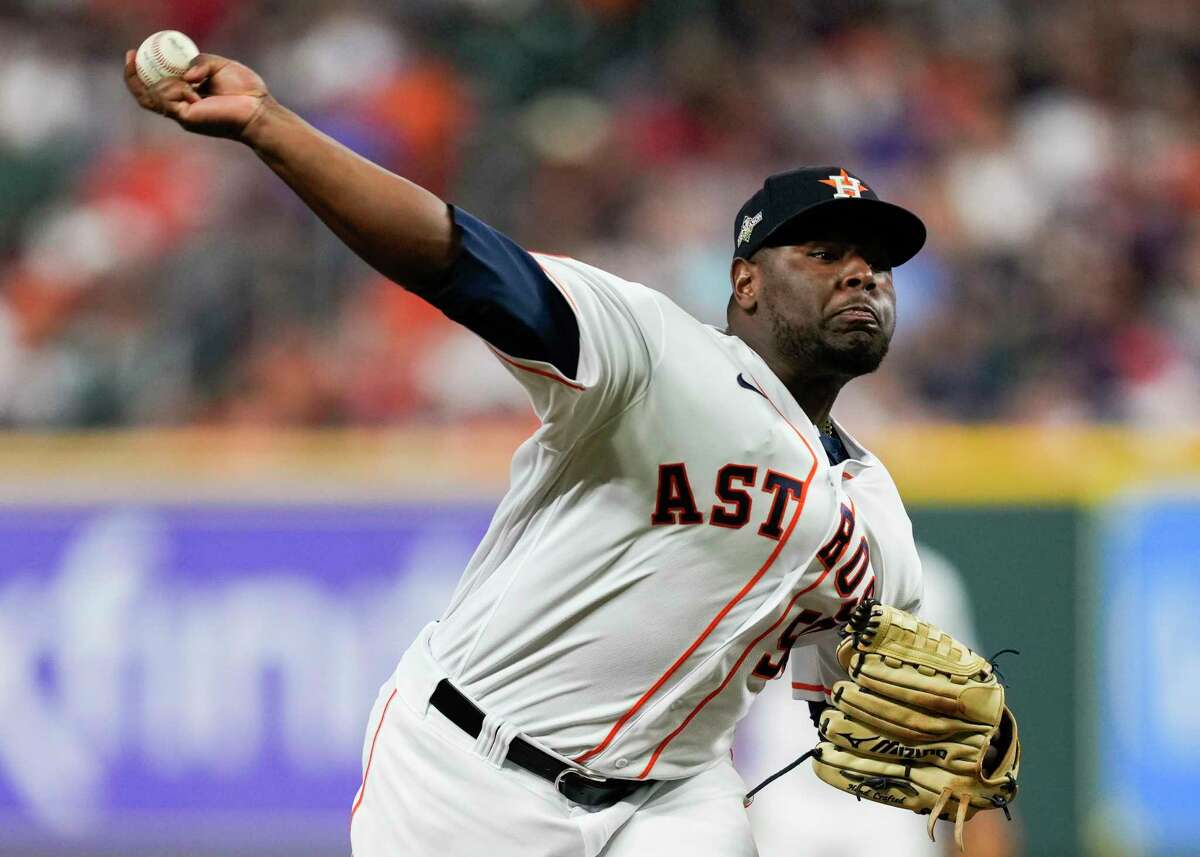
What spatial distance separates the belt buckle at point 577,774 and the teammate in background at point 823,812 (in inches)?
127

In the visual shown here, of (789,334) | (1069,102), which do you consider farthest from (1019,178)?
(789,334)

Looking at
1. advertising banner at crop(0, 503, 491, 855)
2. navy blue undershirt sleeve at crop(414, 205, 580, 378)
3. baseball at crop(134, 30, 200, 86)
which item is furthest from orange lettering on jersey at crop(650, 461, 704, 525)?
advertising banner at crop(0, 503, 491, 855)

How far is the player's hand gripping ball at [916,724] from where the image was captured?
3.24 m

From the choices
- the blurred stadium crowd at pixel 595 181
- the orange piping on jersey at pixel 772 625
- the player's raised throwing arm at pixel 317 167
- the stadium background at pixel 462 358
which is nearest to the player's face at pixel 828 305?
the orange piping on jersey at pixel 772 625

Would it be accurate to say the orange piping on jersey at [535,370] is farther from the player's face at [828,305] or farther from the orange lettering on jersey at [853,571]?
the orange lettering on jersey at [853,571]

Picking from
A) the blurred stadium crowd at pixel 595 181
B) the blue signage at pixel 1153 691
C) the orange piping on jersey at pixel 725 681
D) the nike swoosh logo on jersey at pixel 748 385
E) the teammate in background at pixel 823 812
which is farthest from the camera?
the blurred stadium crowd at pixel 595 181

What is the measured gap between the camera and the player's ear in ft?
10.9

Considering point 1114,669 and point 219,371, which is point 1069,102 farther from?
point 219,371

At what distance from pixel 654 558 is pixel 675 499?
12 centimetres

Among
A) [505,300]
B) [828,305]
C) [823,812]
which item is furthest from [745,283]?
[823,812]

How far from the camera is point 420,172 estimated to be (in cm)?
873

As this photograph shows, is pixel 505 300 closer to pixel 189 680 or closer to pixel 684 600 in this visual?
pixel 684 600

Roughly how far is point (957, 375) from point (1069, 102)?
7.99 ft

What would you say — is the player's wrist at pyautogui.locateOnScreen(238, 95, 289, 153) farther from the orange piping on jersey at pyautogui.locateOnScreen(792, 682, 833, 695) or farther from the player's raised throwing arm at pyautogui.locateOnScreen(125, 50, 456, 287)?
the orange piping on jersey at pyautogui.locateOnScreen(792, 682, 833, 695)
